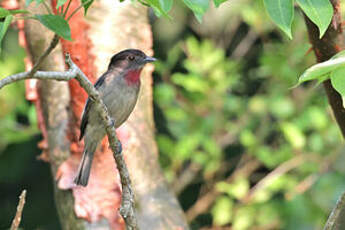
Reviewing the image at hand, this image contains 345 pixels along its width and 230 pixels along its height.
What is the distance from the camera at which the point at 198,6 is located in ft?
6.89

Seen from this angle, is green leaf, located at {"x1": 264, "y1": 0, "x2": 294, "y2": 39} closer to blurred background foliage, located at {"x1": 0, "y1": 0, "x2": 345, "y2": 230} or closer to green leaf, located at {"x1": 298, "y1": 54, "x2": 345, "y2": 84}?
green leaf, located at {"x1": 298, "y1": 54, "x2": 345, "y2": 84}

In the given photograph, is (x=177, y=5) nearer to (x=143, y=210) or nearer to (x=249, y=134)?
(x=249, y=134)

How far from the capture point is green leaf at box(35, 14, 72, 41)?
6.52ft

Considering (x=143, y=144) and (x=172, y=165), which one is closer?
(x=143, y=144)

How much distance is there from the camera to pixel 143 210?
405 cm

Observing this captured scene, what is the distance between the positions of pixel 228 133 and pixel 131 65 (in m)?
2.64

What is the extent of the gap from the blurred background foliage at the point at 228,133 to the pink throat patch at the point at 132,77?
1.79 meters

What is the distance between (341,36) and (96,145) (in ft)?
5.98

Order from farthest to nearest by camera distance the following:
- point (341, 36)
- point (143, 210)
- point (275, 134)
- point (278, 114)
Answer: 1. point (275, 134)
2. point (278, 114)
3. point (143, 210)
4. point (341, 36)

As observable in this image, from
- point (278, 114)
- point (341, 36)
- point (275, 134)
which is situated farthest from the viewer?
point (275, 134)

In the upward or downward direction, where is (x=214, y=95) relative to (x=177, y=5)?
downward

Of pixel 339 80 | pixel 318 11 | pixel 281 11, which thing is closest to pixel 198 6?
pixel 281 11

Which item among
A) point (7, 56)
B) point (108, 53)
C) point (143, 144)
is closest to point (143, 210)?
point (143, 144)

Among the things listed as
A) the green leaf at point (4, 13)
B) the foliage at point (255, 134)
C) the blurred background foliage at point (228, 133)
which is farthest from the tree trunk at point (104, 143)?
the green leaf at point (4, 13)
